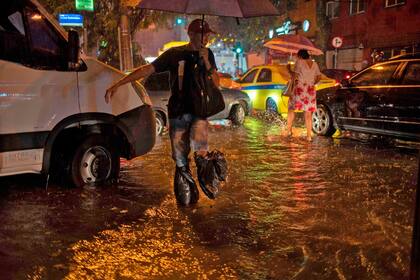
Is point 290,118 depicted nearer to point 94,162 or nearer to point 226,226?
point 94,162

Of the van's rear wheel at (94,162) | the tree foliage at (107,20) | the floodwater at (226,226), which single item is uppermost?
the tree foliage at (107,20)

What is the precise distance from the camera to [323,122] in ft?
34.8

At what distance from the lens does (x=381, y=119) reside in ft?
28.4

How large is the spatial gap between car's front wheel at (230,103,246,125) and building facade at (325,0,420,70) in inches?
447

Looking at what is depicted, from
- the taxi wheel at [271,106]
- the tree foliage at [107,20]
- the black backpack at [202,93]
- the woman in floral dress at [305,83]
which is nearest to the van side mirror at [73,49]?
the black backpack at [202,93]

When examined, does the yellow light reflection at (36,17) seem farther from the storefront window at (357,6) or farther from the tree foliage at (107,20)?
the storefront window at (357,6)

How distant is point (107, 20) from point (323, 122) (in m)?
11.0

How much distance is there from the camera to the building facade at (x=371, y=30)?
2239 centimetres

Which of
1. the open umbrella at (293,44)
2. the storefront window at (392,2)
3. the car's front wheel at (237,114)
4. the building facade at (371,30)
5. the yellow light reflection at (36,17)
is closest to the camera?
the yellow light reflection at (36,17)

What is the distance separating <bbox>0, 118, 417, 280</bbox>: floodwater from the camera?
3740mm

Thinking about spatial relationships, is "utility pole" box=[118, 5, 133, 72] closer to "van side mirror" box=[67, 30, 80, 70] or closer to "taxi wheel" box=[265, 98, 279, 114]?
"taxi wheel" box=[265, 98, 279, 114]

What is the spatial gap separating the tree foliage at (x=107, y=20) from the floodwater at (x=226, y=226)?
12.3 meters

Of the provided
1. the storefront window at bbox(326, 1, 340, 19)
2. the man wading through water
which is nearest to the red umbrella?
the man wading through water

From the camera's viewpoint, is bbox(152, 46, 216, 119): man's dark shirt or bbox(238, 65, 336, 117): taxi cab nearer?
bbox(152, 46, 216, 119): man's dark shirt
